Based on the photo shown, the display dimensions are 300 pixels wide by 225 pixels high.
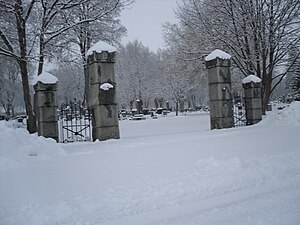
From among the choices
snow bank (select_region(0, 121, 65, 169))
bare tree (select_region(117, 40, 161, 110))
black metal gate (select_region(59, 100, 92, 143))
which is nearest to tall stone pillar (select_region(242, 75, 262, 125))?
black metal gate (select_region(59, 100, 92, 143))

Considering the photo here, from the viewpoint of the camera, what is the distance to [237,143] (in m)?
9.03

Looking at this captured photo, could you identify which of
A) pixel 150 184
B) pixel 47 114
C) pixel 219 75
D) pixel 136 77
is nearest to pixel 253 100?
pixel 219 75

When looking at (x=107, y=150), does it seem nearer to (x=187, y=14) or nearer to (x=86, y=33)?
(x=86, y=33)

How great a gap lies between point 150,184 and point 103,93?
6139mm

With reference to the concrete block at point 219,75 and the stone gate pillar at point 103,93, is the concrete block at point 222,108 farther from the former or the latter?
the stone gate pillar at point 103,93

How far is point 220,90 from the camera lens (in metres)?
13.7

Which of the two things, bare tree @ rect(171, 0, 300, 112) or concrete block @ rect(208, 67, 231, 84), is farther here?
bare tree @ rect(171, 0, 300, 112)

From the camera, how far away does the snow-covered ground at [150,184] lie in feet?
13.7

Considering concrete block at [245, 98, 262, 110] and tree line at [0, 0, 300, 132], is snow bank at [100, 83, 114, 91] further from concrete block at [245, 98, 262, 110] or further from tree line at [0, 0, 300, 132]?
concrete block at [245, 98, 262, 110]

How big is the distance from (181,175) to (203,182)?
0.54m

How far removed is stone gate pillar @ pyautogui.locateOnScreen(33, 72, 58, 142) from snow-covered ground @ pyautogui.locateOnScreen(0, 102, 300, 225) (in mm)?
2600

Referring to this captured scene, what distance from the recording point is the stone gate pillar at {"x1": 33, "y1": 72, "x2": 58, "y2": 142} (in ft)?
36.4

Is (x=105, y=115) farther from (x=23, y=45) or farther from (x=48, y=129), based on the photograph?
(x=23, y=45)

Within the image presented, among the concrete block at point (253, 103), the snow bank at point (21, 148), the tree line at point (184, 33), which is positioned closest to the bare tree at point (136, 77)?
the tree line at point (184, 33)
